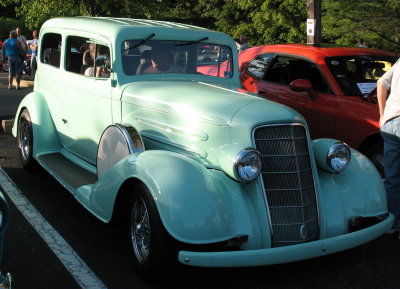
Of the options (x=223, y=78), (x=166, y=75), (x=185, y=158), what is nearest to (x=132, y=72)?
(x=166, y=75)

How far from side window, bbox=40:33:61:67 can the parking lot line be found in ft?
5.17

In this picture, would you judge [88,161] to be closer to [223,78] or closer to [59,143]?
[59,143]

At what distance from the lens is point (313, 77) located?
6449 mm

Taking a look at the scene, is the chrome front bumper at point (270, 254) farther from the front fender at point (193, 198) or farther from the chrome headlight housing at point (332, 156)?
the chrome headlight housing at point (332, 156)

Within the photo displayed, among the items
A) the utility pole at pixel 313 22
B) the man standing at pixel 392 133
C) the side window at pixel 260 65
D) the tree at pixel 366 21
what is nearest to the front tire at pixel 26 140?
the side window at pixel 260 65

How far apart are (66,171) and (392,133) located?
10.4ft

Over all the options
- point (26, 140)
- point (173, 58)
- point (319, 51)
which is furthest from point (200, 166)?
point (319, 51)

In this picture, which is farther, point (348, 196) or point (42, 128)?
point (42, 128)

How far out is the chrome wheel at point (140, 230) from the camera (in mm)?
3699

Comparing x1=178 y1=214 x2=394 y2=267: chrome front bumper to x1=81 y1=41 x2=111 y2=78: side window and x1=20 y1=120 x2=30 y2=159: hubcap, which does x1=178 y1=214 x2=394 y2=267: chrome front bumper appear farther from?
x1=20 y1=120 x2=30 y2=159: hubcap

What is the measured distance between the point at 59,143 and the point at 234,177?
3.17m

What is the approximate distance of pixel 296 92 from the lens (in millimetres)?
6543

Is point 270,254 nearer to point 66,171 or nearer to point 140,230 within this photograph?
point 140,230

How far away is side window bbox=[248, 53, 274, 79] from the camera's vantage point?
7133mm
